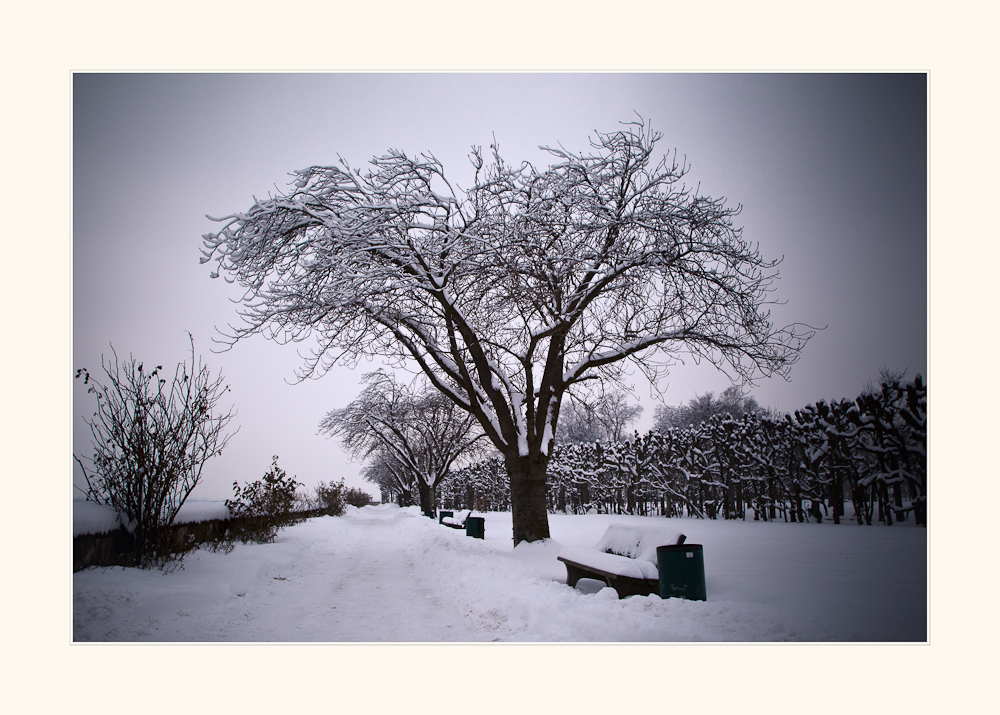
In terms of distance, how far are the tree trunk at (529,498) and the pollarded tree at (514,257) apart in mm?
39

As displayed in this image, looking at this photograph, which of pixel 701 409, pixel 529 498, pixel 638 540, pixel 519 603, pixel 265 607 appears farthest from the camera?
pixel 701 409

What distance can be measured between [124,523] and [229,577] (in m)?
1.54

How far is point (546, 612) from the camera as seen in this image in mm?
4648

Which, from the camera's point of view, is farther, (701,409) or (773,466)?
(701,409)

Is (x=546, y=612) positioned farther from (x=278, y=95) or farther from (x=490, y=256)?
(x=278, y=95)

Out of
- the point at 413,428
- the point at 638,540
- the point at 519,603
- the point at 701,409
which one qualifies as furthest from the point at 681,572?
the point at 701,409

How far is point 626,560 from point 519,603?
1.23 m

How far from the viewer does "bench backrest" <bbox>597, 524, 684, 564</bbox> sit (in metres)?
5.49

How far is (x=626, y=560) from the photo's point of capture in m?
5.32

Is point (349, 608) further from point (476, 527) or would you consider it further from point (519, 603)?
point (476, 527)

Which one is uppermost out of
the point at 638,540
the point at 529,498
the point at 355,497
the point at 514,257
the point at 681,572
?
the point at 514,257

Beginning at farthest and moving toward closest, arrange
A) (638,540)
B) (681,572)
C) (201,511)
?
(201,511)
(638,540)
(681,572)

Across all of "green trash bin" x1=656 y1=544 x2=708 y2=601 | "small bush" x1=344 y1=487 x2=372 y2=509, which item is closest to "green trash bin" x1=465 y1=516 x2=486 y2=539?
"green trash bin" x1=656 y1=544 x2=708 y2=601
